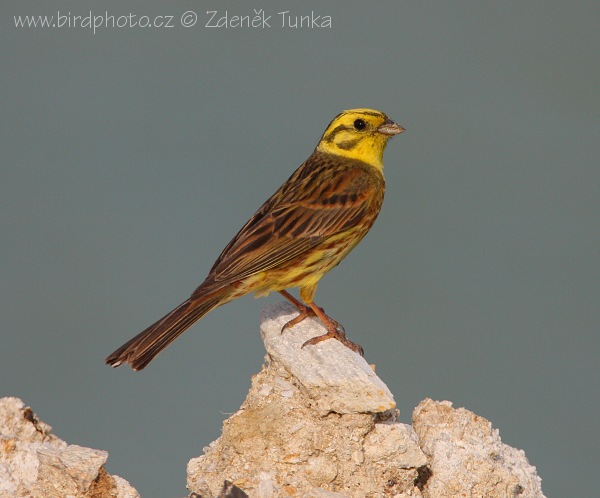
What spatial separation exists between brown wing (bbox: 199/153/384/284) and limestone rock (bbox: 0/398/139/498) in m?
1.93

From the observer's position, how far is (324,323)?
19.1ft

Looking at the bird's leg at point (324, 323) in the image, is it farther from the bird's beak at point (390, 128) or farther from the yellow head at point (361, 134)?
the bird's beak at point (390, 128)

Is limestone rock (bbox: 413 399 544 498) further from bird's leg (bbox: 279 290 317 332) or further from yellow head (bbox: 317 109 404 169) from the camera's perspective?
yellow head (bbox: 317 109 404 169)

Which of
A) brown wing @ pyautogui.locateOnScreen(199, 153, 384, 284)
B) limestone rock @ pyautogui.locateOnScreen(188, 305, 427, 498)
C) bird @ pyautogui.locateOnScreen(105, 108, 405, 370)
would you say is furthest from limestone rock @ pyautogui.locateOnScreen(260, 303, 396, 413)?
brown wing @ pyautogui.locateOnScreen(199, 153, 384, 284)

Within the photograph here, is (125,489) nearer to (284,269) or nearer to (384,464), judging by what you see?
(384,464)

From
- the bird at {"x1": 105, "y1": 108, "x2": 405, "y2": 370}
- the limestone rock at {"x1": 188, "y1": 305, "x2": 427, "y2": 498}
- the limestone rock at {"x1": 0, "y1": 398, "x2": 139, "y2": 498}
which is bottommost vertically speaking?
the limestone rock at {"x1": 0, "y1": 398, "x2": 139, "y2": 498}

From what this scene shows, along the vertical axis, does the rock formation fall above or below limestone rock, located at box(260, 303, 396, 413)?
below

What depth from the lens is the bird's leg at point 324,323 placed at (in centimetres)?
540

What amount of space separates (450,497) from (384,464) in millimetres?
354

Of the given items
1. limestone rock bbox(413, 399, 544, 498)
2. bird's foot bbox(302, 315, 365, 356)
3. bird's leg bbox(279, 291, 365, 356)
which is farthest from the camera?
bird's leg bbox(279, 291, 365, 356)

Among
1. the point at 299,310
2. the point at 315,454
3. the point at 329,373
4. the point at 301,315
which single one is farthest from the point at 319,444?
the point at 299,310

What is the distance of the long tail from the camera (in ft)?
18.8

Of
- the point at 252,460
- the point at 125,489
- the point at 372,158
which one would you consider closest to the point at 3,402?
the point at 125,489

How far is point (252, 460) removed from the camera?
14.5 feet
